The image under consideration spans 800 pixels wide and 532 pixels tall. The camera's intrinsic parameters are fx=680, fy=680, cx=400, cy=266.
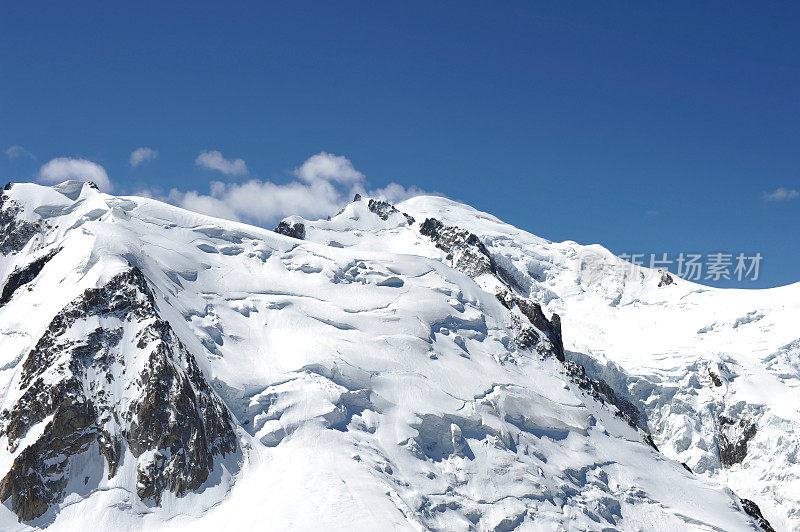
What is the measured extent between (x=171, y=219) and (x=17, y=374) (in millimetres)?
38724

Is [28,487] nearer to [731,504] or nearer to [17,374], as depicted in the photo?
[17,374]

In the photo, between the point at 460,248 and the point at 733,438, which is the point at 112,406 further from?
the point at 733,438

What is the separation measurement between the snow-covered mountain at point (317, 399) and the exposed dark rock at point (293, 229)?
46cm

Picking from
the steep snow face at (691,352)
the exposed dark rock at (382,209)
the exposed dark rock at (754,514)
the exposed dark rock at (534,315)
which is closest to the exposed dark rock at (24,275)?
the exposed dark rock at (534,315)

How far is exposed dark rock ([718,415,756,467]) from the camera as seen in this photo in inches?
4644

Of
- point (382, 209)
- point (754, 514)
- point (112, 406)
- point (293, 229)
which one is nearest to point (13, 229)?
point (293, 229)

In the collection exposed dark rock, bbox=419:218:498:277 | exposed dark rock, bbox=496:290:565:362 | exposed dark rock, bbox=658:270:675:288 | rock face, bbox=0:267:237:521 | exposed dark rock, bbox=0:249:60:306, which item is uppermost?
exposed dark rock, bbox=658:270:675:288

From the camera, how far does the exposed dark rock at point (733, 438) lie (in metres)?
118

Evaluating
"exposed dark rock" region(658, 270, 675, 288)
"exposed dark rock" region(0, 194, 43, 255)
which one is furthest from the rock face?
"exposed dark rock" region(658, 270, 675, 288)

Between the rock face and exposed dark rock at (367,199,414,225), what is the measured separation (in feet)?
245

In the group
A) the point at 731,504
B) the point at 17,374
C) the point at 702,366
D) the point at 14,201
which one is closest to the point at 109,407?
the point at 17,374

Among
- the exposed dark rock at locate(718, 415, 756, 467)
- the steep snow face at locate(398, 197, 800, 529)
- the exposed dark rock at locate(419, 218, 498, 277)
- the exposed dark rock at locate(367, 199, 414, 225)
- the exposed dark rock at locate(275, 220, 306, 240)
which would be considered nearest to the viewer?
the steep snow face at locate(398, 197, 800, 529)

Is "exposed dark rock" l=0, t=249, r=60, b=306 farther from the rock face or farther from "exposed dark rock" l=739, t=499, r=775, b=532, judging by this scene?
"exposed dark rock" l=739, t=499, r=775, b=532

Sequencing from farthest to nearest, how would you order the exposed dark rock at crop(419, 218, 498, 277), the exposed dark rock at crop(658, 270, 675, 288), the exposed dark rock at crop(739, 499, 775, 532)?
1. the exposed dark rock at crop(658, 270, 675, 288)
2. the exposed dark rock at crop(419, 218, 498, 277)
3. the exposed dark rock at crop(739, 499, 775, 532)
